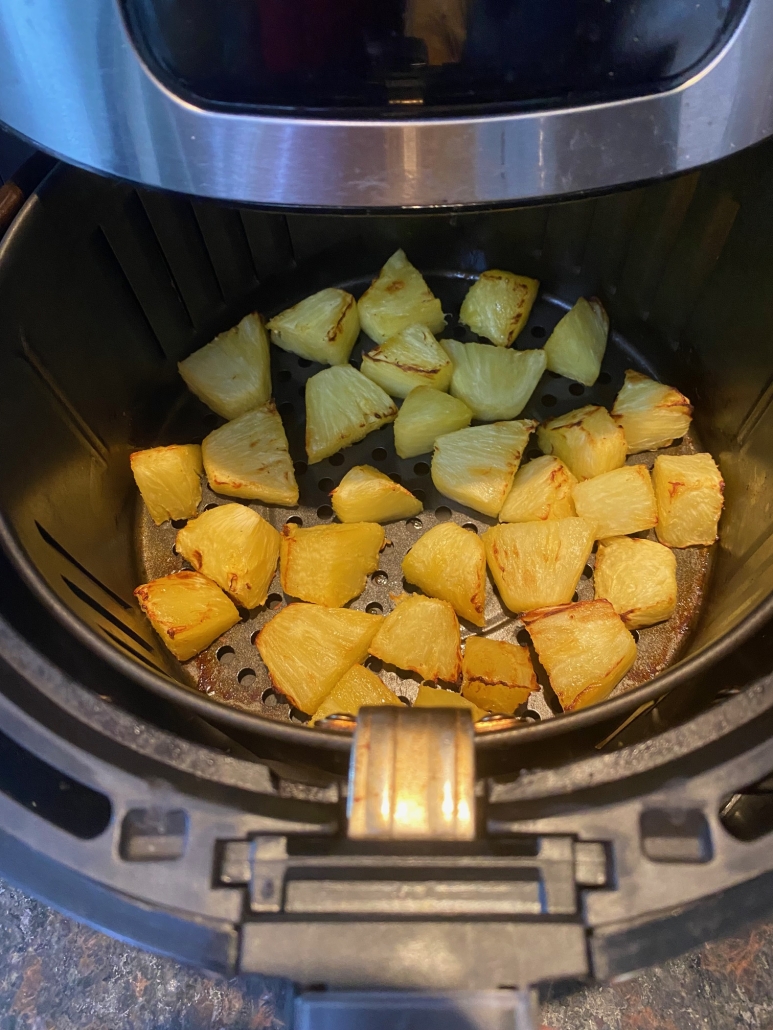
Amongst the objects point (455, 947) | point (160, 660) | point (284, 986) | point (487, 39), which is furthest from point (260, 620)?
point (487, 39)

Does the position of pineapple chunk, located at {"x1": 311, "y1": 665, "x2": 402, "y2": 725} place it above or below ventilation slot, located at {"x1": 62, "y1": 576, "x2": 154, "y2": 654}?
below

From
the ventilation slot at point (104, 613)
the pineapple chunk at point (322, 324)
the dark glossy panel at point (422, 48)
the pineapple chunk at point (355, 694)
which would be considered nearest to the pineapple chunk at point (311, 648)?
the pineapple chunk at point (355, 694)

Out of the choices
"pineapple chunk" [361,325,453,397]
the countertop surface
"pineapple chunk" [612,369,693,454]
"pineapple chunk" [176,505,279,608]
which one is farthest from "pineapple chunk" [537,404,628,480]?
the countertop surface

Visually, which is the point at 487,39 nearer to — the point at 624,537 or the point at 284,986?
the point at 624,537

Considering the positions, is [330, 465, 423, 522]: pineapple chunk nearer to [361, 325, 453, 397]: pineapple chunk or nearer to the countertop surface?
[361, 325, 453, 397]: pineapple chunk

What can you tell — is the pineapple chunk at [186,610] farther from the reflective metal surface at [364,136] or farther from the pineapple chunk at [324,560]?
the reflective metal surface at [364,136]

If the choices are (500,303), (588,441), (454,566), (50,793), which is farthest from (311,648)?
(500,303)
